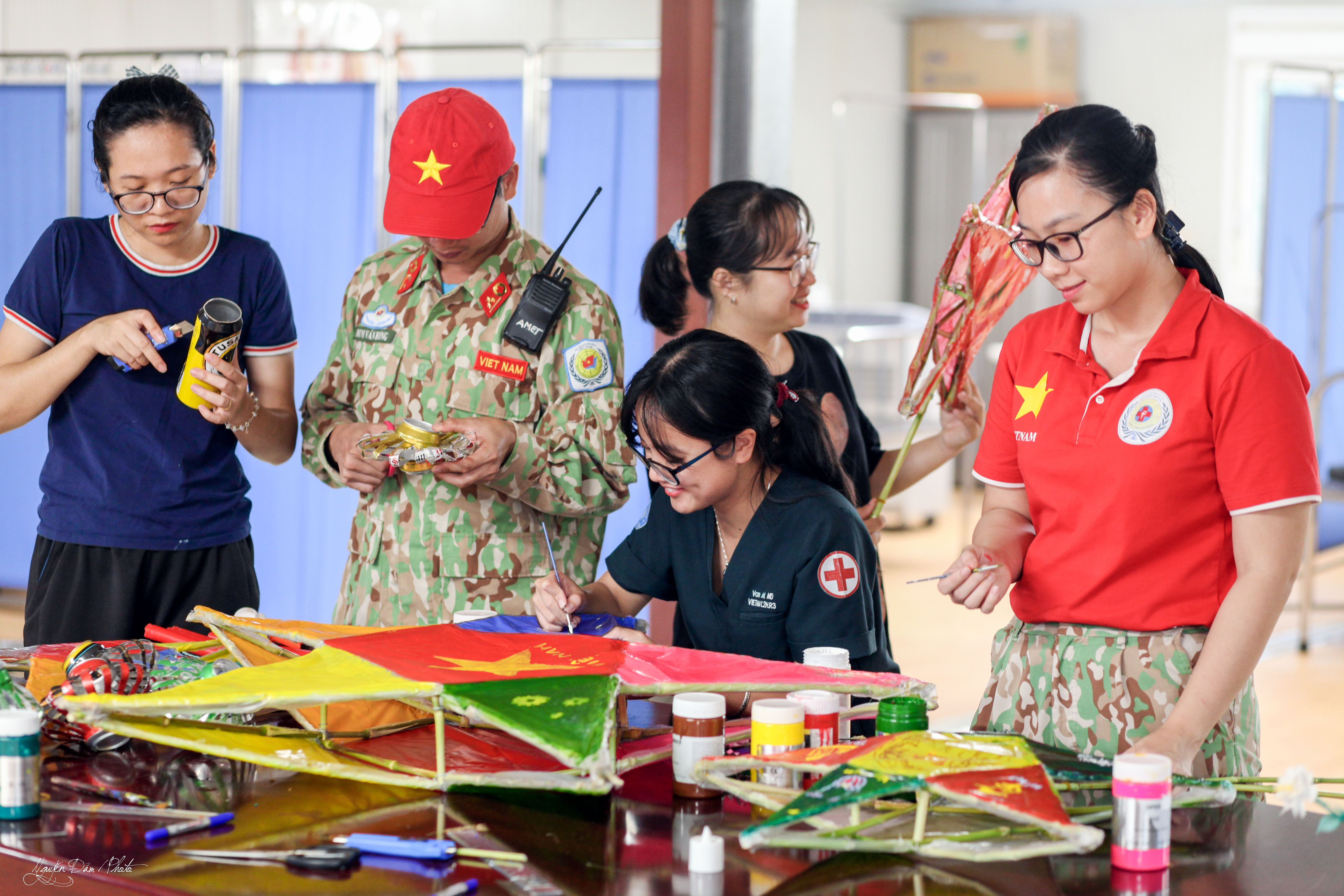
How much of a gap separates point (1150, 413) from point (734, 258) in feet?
2.96

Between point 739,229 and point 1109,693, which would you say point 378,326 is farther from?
point 1109,693

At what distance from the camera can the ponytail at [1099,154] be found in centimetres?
166

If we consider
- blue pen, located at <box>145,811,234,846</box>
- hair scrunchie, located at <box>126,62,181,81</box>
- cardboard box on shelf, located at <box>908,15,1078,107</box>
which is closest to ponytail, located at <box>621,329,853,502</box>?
blue pen, located at <box>145,811,234,846</box>

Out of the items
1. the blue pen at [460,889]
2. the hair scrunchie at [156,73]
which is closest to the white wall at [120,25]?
the hair scrunchie at [156,73]

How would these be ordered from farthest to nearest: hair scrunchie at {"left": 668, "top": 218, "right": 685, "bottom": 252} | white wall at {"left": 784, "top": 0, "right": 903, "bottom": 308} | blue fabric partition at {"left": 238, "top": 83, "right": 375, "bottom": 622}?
1. white wall at {"left": 784, "top": 0, "right": 903, "bottom": 308}
2. blue fabric partition at {"left": 238, "top": 83, "right": 375, "bottom": 622}
3. hair scrunchie at {"left": 668, "top": 218, "right": 685, "bottom": 252}

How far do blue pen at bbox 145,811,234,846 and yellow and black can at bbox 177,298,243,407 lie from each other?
87 centimetres

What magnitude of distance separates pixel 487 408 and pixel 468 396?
39 mm

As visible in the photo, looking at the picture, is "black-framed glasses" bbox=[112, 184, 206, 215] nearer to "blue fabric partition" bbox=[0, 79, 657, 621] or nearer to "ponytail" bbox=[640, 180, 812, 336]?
"ponytail" bbox=[640, 180, 812, 336]

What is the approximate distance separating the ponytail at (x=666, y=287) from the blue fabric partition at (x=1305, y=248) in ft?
12.2

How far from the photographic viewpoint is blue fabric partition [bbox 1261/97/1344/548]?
5504 mm

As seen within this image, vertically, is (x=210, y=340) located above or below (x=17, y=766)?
above

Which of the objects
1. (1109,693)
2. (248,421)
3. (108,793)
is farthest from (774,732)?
(248,421)

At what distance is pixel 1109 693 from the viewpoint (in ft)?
5.72

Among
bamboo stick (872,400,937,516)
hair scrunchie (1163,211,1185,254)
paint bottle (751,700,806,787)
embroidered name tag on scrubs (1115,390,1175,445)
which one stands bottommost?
paint bottle (751,700,806,787)
